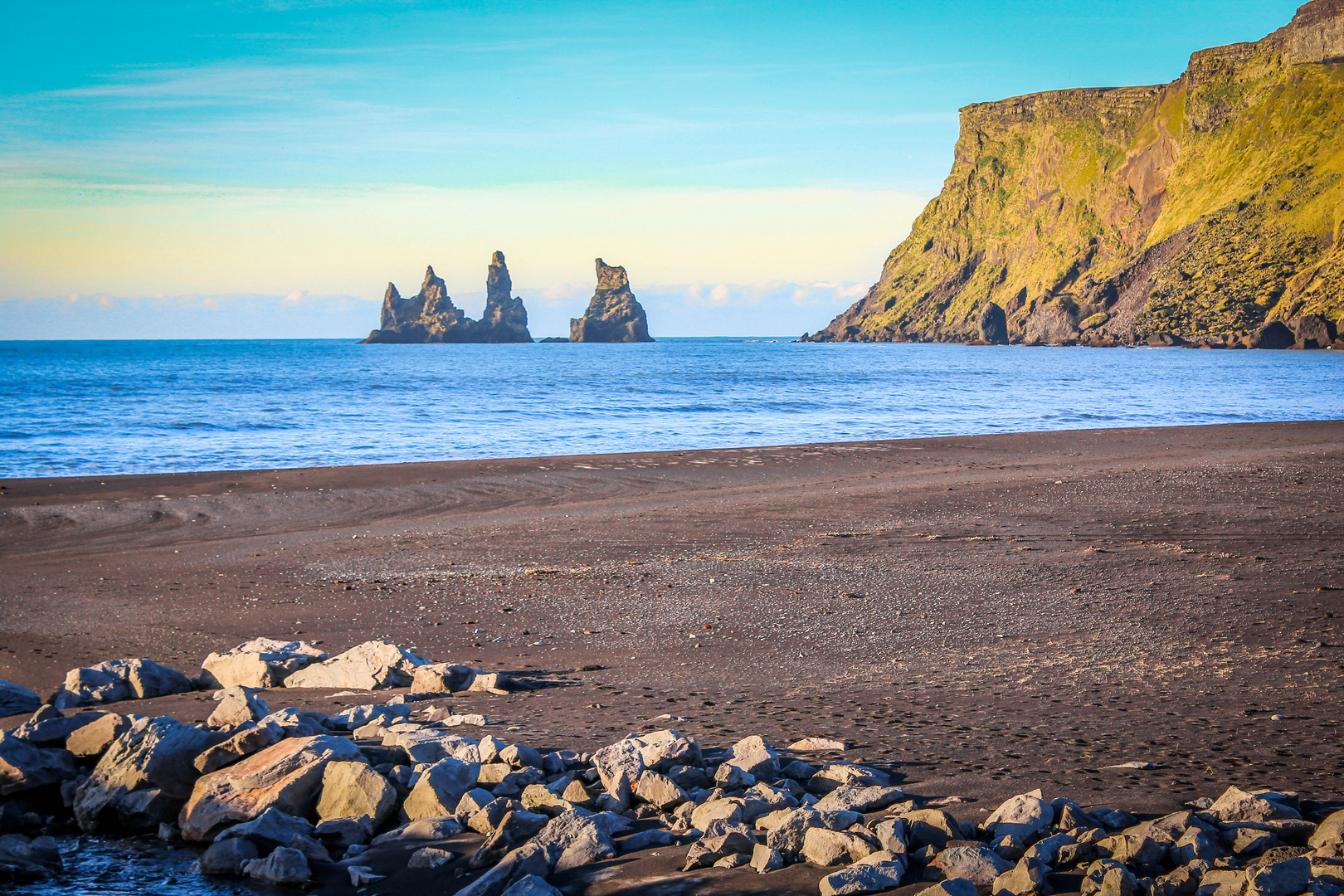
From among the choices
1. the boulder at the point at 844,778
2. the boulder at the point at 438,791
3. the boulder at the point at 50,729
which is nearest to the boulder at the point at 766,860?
the boulder at the point at 844,778

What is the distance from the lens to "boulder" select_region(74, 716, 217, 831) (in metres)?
4.31

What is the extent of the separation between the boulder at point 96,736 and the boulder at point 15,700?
1.26 m

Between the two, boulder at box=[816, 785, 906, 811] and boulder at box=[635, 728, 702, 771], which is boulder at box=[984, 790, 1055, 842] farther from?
boulder at box=[635, 728, 702, 771]

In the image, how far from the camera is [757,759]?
14.2ft

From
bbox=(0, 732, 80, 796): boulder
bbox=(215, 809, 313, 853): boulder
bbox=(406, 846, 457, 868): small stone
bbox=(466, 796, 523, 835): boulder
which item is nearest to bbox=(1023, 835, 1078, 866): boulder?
bbox=(466, 796, 523, 835): boulder

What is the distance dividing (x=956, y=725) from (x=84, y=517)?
13079 millimetres

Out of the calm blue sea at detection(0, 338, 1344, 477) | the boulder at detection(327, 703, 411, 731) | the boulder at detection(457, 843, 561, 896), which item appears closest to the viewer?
the boulder at detection(457, 843, 561, 896)

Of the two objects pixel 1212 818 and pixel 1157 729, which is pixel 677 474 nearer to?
pixel 1157 729

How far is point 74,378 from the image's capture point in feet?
210

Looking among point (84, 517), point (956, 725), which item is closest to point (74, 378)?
point (84, 517)

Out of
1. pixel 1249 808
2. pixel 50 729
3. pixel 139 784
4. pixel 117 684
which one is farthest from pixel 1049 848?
pixel 117 684

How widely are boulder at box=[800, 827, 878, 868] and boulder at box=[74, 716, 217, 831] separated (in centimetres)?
296

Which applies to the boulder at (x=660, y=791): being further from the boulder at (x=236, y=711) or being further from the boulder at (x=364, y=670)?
the boulder at (x=364, y=670)

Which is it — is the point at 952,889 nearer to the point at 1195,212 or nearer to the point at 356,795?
the point at 356,795
